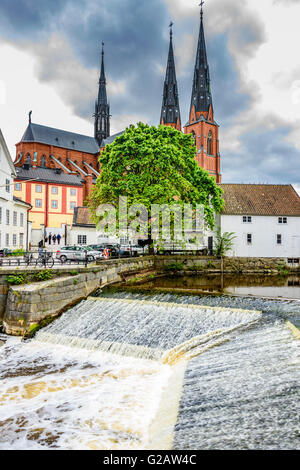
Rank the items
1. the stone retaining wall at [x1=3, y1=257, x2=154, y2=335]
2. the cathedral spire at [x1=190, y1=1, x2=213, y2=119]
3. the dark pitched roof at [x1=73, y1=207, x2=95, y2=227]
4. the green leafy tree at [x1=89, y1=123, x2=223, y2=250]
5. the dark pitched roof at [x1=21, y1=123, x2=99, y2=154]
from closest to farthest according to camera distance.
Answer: the stone retaining wall at [x1=3, y1=257, x2=154, y2=335]
the green leafy tree at [x1=89, y1=123, x2=223, y2=250]
the dark pitched roof at [x1=73, y1=207, x2=95, y2=227]
the dark pitched roof at [x1=21, y1=123, x2=99, y2=154]
the cathedral spire at [x1=190, y1=1, x2=213, y2=119]

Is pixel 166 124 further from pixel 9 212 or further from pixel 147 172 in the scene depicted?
pixel 147 172

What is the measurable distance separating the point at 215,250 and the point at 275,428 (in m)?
27.9

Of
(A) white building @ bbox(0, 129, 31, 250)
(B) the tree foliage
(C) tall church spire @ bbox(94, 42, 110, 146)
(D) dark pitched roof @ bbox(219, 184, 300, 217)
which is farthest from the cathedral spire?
(A) white building @ bbox(0, 129, 31, 250)

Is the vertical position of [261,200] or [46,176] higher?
[46,176]

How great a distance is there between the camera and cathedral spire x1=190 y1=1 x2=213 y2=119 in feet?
253

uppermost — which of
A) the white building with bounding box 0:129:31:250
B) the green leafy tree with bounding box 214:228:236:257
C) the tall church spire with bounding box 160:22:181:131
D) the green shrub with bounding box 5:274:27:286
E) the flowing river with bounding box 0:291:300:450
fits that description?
the tall church spire with bounding box 160:22:181:131

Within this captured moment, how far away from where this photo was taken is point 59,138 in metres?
79.9

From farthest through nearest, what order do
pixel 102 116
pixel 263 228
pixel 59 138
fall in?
pixel 102 116
pixel 59 138
pixel 263 228

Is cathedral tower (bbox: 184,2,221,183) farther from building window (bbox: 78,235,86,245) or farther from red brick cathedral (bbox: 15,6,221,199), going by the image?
building window (bbox: 78,235,86,245)

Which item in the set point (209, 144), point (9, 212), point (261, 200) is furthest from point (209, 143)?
point (9, 212)

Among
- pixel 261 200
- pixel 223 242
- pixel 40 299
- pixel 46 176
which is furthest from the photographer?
pixel 46 176

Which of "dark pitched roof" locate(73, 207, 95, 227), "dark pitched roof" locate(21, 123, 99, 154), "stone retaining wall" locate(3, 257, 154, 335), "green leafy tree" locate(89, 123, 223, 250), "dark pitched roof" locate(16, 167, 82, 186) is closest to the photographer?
"stone retaining wall" locate(3, 257, 154, 335)

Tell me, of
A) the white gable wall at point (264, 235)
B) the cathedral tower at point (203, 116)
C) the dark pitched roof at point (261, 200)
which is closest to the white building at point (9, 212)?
the white gable wall at point (264, 235)

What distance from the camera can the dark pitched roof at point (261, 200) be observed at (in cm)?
3469
